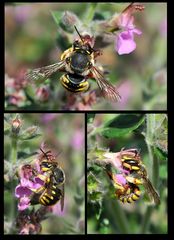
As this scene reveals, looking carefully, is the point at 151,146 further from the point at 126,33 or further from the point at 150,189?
the point at 126,33

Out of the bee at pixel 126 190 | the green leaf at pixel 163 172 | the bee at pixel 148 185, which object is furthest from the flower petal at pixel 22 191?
the green leaf at pixel 163 172

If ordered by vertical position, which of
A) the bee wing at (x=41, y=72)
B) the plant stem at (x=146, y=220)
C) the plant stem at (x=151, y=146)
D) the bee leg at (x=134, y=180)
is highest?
the bee wing at (x=41, y=72)

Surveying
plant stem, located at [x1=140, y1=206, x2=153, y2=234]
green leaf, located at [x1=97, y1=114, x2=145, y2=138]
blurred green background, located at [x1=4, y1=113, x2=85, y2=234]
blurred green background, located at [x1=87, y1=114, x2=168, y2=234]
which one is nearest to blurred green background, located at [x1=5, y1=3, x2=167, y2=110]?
blurred green background, located at [x1=4, y1=113, x2=85, y2=234]

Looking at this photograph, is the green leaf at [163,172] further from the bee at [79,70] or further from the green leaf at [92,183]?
the bee at [79,70]

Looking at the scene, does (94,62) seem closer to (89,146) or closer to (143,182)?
(89,146)

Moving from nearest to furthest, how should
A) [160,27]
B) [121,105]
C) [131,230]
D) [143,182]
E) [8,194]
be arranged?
[143,182], [8,194], [131,230], [121,105], [160,27]

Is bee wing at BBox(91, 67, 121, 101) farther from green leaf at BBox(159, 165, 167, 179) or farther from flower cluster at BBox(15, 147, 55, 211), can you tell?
green leaf at BBox(159, 165, 167, 179)

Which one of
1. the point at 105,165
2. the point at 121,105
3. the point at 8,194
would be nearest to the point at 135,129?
the point at 105,165
